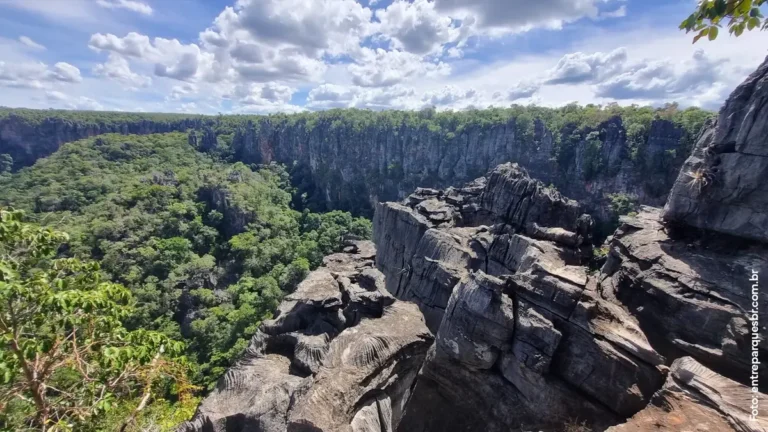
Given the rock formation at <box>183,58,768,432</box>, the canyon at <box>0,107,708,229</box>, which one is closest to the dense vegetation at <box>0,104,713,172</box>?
the canyon at <box>0,107,708,229</box>

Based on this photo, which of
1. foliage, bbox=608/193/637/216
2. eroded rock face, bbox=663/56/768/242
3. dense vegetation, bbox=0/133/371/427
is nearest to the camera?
eroded rock face, bbox=663/56/768/242

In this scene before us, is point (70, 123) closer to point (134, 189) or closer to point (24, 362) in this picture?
point (134, 189)

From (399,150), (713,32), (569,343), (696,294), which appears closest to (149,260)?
(569,343)

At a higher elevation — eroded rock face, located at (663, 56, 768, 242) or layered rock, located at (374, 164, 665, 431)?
eroded rock face, located at (663, 56, 768, 242)

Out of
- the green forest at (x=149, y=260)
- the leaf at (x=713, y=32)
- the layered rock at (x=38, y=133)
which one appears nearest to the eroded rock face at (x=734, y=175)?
the leaf at (x=713, y=32)

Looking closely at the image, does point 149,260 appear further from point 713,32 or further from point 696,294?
point 713,32

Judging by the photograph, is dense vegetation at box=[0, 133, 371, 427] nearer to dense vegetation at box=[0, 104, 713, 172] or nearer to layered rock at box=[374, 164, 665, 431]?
layered rock at box=[374, 164, 665, 431]
